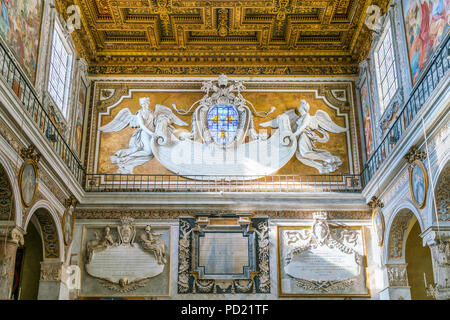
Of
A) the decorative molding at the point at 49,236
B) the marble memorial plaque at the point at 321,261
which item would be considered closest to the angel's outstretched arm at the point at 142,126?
the decorative molding at the point at 49,236

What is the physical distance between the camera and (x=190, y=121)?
1527cm

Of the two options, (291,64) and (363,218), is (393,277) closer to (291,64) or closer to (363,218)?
(363,218)

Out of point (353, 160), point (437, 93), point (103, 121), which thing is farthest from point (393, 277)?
point (103, 121)

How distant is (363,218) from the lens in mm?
13953

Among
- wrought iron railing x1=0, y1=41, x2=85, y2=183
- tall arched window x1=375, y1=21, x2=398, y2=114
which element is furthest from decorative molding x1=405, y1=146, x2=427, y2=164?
wrought iron railing x1=0, y1=41, x2=85, y2=183

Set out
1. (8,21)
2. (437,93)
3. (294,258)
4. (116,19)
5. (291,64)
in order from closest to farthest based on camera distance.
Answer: (437,93), (8,21), (294,258), (116,19), (291,64)

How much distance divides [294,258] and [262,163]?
263cm

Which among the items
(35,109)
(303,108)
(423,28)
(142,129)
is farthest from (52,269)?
(423,28)

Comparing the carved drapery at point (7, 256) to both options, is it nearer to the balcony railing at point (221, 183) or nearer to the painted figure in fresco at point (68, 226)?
the painted figure in fresco at point (68, 226)

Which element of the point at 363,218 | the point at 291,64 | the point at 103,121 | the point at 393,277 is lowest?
the point at 393,277

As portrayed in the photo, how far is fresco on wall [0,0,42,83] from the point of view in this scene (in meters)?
10.0

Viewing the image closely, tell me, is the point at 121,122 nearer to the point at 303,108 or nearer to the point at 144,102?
the point at 144,102

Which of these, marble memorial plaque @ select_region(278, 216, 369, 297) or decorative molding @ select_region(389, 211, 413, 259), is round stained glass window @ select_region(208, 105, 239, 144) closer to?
marble memorial plaque @ select_region(278, 216, 369, 297)

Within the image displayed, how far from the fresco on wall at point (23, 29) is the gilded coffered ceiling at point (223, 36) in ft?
7.93
